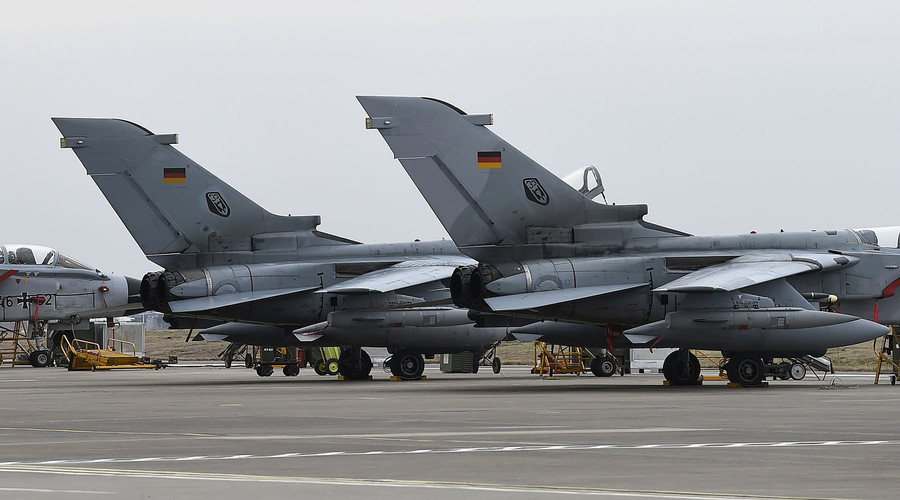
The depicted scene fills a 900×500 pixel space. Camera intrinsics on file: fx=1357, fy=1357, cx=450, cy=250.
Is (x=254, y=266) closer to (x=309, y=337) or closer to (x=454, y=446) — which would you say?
(x=309, y=337)

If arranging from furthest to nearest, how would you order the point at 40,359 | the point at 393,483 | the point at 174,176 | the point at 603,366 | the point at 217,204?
the point at 40,359
the point at 603,366
the point at 217,204
the point at 174,176
the point at 393,483

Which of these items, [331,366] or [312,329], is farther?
[331,366]

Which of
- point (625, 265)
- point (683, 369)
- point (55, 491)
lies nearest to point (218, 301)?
point (625, 265)

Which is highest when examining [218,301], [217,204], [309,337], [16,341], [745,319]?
[217,204]

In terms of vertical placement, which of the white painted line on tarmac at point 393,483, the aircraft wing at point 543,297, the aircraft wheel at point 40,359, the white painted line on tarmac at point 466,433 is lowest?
the aircraft wheel at point 40,359

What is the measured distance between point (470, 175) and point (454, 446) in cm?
1443

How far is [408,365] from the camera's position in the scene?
31500 mm

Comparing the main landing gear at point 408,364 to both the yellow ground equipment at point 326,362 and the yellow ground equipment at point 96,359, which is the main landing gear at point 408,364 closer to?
the yellow ground equipment at point 326,362

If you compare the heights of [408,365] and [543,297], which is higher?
[543,297]

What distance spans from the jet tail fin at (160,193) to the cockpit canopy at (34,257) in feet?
36.5

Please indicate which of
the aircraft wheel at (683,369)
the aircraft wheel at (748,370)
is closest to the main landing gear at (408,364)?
the aircraft wheel at (683,369)

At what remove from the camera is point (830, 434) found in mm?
12797

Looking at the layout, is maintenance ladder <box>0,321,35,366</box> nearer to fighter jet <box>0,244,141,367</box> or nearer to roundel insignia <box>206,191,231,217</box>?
fighter jet <box>0,244,141,367</box>

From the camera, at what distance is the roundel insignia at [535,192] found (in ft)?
84.7
